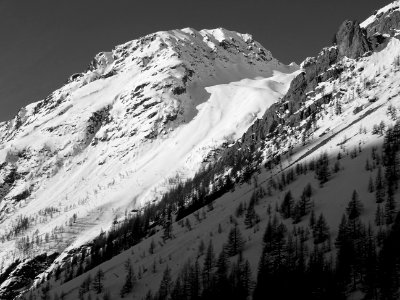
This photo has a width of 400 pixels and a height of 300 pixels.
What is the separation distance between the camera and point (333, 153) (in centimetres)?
16600

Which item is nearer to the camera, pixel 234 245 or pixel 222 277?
pixel 222 277

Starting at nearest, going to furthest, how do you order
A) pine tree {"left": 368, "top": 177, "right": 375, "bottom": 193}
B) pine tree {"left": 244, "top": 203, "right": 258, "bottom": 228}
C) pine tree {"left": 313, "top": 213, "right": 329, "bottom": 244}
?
1. pine tree {"left": 313, "top": 213, "right": 329, "bottom": 244}
2. pine tree {"left": 368, "top": 177, "right": 375, "bottom": 193}
3. pine tree {"left": 244, "top": 203, "right": 258, "bottom": 228}

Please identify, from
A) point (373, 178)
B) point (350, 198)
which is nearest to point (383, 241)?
point (350, 198)

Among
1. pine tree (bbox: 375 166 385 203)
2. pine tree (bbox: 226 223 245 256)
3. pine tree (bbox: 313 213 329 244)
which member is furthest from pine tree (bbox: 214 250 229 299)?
pine tree (bbox: 375 166 385 203)

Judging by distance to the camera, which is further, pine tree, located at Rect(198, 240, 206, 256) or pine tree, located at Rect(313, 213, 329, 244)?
pine tree, located at Rect(198, 240, 206, 256)

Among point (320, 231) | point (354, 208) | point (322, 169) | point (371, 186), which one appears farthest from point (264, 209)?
point (320, 231)

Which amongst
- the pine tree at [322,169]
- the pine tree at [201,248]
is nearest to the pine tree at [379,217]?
the pine tree at [322,169]

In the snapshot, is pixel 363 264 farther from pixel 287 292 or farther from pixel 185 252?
pixel 185 252

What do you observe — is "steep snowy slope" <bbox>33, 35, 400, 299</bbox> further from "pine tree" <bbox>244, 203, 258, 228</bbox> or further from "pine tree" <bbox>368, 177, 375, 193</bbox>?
"pine tree" <bbox>368, 177, 375, 193</bbox>

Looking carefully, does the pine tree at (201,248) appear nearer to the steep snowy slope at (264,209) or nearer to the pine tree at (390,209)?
the steep snowy slope at (264,209)

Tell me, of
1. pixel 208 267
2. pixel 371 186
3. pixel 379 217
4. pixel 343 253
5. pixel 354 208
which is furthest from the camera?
pixel 371 186

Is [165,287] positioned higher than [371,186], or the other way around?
[371,186]

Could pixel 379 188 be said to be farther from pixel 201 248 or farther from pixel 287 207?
pixel 201 248

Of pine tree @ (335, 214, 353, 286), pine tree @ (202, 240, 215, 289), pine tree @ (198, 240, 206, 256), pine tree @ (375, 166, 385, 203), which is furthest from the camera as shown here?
pine tree @ (198, 240, 206, 256)
